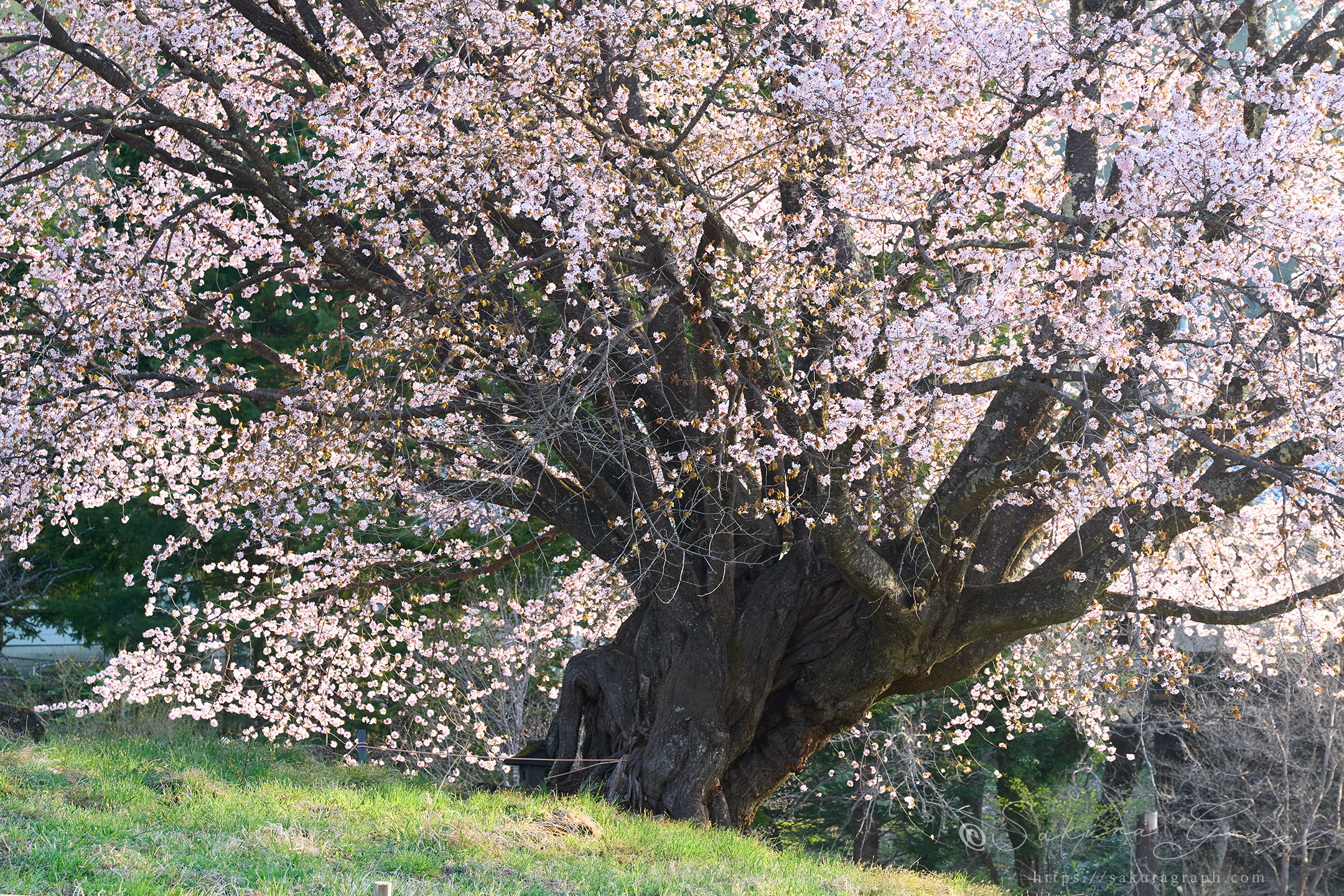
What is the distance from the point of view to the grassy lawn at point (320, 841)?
4539mm

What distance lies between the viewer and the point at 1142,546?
706cm

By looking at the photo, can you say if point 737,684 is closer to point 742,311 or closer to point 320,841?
point 742,311

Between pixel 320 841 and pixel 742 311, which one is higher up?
pixel 742 311

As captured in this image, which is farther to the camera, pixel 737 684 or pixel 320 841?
pixel 737 684

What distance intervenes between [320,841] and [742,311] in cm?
391

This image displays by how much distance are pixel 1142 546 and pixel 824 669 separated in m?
2.38

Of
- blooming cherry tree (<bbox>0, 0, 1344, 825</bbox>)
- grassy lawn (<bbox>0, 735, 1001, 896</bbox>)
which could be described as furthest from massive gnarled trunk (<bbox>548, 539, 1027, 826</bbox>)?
grassy lawn (<bbox>0, 735, 1001, 896</bbox>)

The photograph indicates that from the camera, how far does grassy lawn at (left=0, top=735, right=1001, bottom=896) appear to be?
14.9 ft

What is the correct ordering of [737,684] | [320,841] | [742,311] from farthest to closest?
[737,684] < [742,311] < [320,841]

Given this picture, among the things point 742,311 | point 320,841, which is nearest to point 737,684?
point 742,311

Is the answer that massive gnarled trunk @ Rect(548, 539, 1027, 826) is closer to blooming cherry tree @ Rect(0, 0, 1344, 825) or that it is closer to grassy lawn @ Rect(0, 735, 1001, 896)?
blooming cherry tree @ Rect(0, 0, 1344, 825)

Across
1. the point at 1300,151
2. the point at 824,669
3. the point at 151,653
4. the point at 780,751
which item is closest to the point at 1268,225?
the point at 1300,151

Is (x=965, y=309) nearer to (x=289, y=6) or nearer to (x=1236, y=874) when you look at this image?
(x=289, y=6)

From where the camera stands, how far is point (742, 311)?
6.79 m
